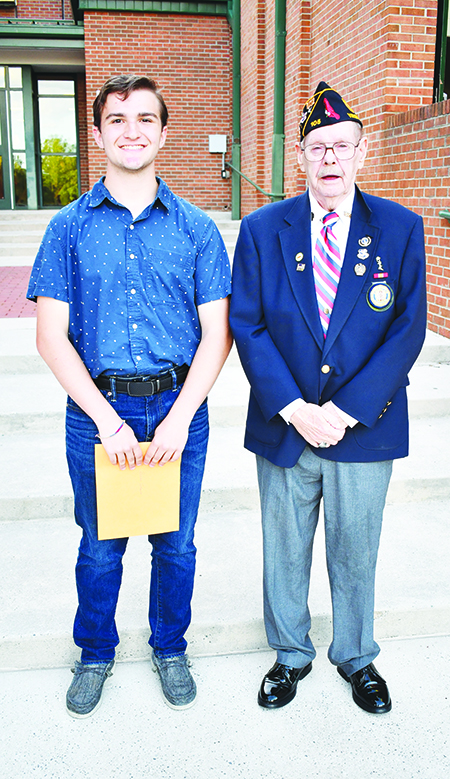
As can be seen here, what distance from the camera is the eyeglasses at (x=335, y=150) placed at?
1896mm

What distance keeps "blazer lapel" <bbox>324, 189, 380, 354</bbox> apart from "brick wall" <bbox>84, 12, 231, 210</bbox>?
1056 cm

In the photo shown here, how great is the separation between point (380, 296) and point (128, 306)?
732 mm

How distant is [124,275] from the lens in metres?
1.95

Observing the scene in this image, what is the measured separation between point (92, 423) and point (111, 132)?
2.74 feet

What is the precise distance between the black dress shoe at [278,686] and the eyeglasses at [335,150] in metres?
1.64

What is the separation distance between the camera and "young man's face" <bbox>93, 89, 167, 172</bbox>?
1.88 metres

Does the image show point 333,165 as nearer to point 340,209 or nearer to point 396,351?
point 340,209

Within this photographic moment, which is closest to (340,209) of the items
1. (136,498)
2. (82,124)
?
(136,498)

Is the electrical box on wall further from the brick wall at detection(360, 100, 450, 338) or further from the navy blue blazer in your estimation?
the navy blue blazer

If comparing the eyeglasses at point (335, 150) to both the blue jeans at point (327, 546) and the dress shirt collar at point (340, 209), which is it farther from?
the blue jeans at point (327, 546)

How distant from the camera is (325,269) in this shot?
2.03 m

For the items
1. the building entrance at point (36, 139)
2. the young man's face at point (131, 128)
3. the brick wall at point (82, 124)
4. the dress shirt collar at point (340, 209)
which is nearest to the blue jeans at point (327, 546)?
the dress shirt collar at point (340, 209)

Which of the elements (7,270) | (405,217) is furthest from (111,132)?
(7,270)

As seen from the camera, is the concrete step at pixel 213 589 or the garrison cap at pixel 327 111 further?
the concrete step at pixel 213 589
